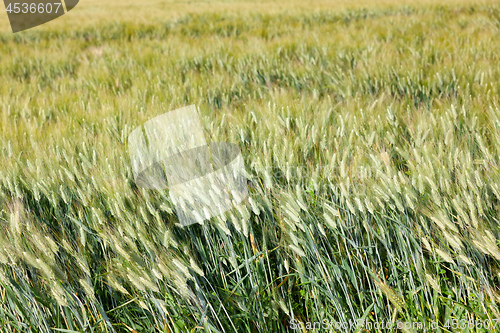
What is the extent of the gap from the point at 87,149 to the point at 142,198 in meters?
0.38

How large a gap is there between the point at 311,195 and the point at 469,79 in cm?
145

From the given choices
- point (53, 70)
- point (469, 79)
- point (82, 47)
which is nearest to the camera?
point (469, 79)

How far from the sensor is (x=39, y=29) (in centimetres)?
538

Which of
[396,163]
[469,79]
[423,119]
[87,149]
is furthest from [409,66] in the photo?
[87,149]

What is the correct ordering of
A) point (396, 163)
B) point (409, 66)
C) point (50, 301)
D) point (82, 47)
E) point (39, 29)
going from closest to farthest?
point (50, 301), point (396, 163), point (409, 66), point (82, 47), point (39, 29)

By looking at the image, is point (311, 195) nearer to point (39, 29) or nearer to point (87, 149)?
point (87, 149)

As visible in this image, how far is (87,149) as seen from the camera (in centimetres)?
116

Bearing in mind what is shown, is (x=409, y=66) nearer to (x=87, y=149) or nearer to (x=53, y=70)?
(x=87, y=149)

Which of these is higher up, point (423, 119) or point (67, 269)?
point (423, 119)

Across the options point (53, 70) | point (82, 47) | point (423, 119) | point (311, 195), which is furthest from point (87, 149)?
point (82, 47)

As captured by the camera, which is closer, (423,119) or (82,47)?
(423,119)

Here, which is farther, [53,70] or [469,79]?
[53,70]

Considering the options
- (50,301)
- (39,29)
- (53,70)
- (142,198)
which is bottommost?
(50,301)

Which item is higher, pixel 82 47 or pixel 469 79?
pixel 82 47
